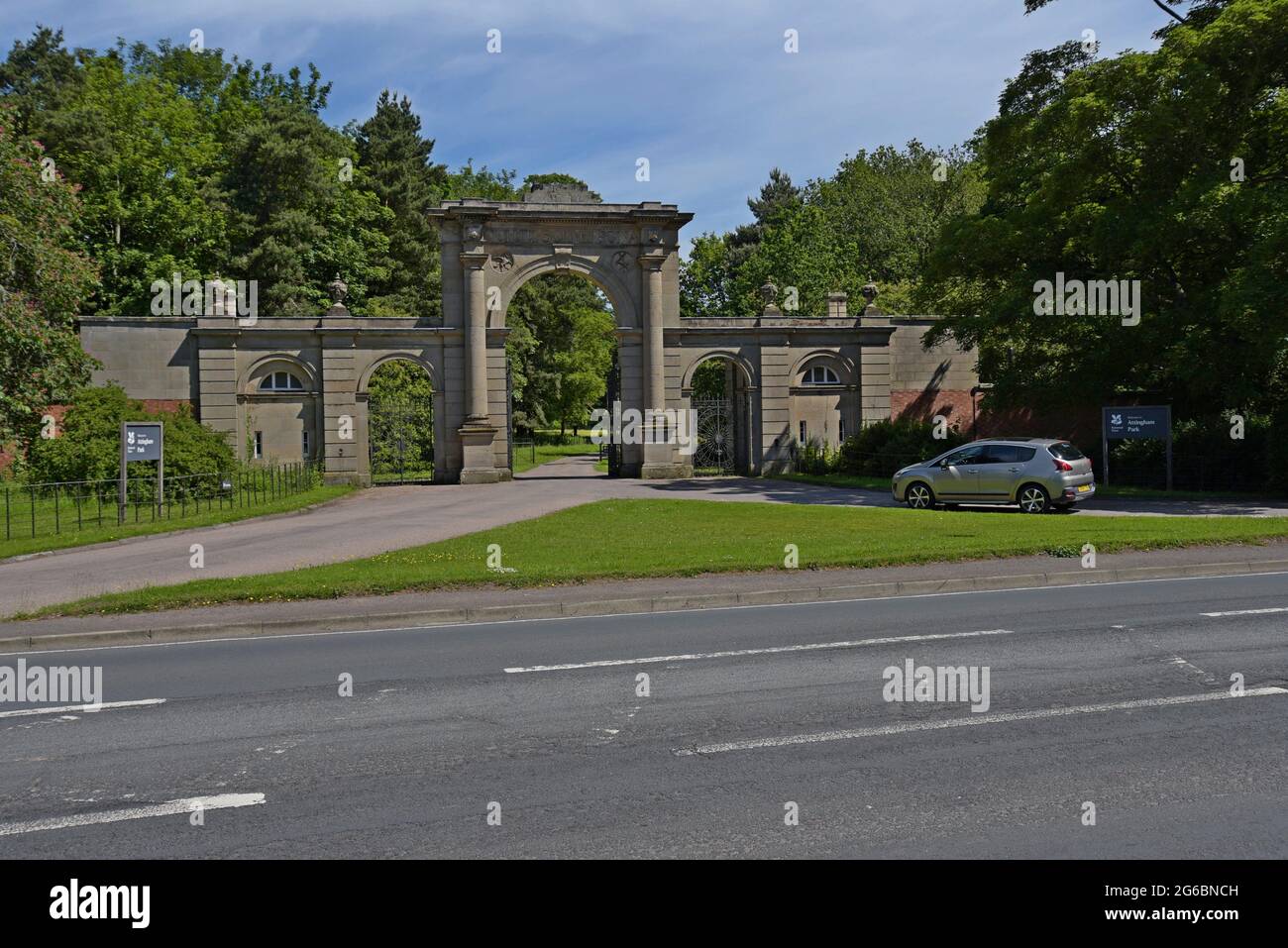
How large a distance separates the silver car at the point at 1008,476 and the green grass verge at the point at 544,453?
92.3ft

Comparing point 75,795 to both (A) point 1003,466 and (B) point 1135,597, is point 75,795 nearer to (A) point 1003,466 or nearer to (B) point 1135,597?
(B) point 1135,597

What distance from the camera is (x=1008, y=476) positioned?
2502 cm

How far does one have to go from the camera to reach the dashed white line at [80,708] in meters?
8.13

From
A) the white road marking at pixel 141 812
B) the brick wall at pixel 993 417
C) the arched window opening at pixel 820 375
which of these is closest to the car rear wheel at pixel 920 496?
the brick wall at pixel 993 417

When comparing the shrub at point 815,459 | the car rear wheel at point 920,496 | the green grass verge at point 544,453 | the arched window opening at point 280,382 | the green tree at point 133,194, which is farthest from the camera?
the green grass verge at point 544,453

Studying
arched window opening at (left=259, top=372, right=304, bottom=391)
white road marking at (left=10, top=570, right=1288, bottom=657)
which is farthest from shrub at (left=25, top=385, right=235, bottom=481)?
white road marking at (left=10, top=570, right=1288, bottom=657)

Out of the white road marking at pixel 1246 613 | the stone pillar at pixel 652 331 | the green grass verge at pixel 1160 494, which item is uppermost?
the stone pillar at pixel 652 331

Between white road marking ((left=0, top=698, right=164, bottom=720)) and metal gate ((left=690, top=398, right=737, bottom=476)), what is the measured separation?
34174 millimetres

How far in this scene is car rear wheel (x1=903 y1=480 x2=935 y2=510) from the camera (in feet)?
86.1

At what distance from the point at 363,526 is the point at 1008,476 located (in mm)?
14774

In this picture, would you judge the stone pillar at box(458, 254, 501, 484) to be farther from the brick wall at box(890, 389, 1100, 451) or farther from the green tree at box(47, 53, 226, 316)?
the green tree at box(47, 53, 226, 316)

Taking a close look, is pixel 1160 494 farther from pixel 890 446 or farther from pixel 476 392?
pixel 476 392

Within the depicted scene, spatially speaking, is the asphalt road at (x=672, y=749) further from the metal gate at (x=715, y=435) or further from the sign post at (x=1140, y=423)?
the metal gate at (x=715, y=435)

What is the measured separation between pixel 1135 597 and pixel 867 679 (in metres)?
5.99
